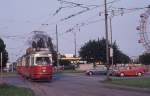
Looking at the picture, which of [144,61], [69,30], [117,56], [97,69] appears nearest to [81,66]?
[117,56]

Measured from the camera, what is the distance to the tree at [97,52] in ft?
384

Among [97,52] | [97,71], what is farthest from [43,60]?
[97,52]

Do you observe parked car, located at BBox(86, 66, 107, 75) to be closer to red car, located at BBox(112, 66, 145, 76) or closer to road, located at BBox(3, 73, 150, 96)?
red car, located at BBox(112, 66, 145, 76)

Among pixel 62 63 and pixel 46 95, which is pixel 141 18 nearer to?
pixel 46 95

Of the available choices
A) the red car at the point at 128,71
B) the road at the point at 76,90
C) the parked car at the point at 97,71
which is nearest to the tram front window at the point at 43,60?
the road at the point at 76,90

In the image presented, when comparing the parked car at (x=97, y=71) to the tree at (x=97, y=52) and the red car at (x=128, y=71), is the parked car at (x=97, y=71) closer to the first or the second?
the red car at (x=128, y=71)

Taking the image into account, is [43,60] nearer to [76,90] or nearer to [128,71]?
[76,90]

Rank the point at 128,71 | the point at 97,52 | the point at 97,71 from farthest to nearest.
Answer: the point at 97,52 < the point at 97,71 < the point at 128,71

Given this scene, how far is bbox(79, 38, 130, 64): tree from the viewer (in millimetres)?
116956

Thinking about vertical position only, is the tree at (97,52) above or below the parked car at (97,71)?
above

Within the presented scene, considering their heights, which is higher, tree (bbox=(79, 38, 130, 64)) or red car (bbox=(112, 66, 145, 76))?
tree (bbox=(79, 38, 130, 64))

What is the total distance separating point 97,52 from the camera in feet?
385

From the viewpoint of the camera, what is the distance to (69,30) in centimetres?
6250

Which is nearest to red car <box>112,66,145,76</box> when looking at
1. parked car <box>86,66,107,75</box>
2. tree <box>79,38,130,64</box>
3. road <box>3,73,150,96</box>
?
parked car <box>86,66,107,75</box>
